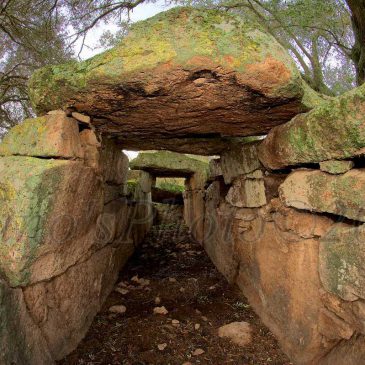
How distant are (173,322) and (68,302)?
101 centimetres

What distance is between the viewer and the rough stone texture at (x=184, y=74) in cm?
181

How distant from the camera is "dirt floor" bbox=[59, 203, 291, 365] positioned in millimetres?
2369

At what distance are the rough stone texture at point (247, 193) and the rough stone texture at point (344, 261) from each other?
1.04 metres

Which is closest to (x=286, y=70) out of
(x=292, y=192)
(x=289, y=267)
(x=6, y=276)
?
(x=292, y=192)

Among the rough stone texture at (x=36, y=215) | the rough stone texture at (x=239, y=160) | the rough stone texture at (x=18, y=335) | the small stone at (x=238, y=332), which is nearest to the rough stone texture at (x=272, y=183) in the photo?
the rough stone texture at (x=239, y=160)

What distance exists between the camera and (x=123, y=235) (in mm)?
4238

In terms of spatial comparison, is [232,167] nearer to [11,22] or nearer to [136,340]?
[136,340]

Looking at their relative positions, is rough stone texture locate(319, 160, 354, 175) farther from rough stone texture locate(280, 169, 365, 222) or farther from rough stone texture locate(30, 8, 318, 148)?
rough stone texture locate(30, 8, 318, 148)

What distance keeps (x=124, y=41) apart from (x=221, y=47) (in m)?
0.61

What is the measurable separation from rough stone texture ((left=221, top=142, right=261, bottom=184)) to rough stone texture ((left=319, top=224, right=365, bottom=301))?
1237 mm

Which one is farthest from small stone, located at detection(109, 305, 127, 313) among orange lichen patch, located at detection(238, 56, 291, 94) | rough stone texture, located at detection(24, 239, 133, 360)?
orange lichen patch, located at detection(238, 56, 291, 94)

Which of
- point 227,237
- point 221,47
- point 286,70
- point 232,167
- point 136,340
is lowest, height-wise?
point 136,340

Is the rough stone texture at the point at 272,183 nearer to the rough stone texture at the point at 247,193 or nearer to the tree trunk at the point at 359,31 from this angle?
the rough stone texture at the point at 247,193

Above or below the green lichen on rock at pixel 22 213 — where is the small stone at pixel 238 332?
below
